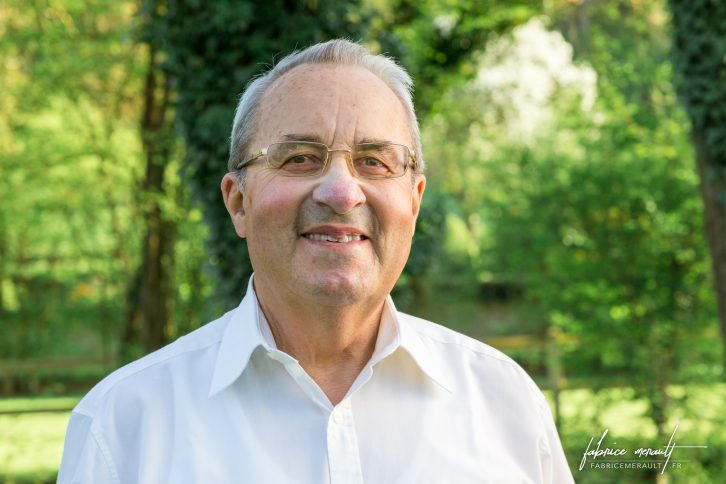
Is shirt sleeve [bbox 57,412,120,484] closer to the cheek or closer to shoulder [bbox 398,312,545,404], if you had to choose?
the cheek

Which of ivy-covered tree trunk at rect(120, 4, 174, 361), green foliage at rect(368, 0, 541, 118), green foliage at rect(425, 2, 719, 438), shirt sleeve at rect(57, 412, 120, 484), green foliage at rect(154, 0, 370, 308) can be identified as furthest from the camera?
ivy-covered tree trunk at rect(120, 4, 174, 361)

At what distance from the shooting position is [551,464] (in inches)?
75.9

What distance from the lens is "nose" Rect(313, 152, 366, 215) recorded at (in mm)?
1749

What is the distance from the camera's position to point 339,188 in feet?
5.76

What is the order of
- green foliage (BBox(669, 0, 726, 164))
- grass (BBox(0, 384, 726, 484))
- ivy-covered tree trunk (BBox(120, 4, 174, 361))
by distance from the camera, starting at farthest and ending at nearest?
ivy-covered tree trunk (BBox(120, 4, 174, 361)) → grass (BBox(0, 384, 726, 484)) → green foliage (BBox(669, 0, 726, 164))

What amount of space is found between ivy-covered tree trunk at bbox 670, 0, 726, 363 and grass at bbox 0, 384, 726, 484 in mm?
2654

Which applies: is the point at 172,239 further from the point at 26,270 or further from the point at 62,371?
the point at 62,371

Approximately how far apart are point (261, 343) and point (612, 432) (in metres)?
7.19

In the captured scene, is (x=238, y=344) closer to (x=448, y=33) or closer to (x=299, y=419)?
(x=299, y=419)

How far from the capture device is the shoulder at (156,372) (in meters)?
1.72

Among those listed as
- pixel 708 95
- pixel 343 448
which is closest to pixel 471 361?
pixel 343 448

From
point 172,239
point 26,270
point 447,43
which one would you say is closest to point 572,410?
point 447,43

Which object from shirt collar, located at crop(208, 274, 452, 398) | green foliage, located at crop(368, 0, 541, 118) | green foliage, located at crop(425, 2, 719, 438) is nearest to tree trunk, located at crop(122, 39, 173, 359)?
green foliage, located at crop(368, 0, 541, 118)

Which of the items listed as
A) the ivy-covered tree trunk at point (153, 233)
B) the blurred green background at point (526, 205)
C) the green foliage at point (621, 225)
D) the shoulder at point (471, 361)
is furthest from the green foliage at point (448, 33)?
the shoulder at point (471, 361)
